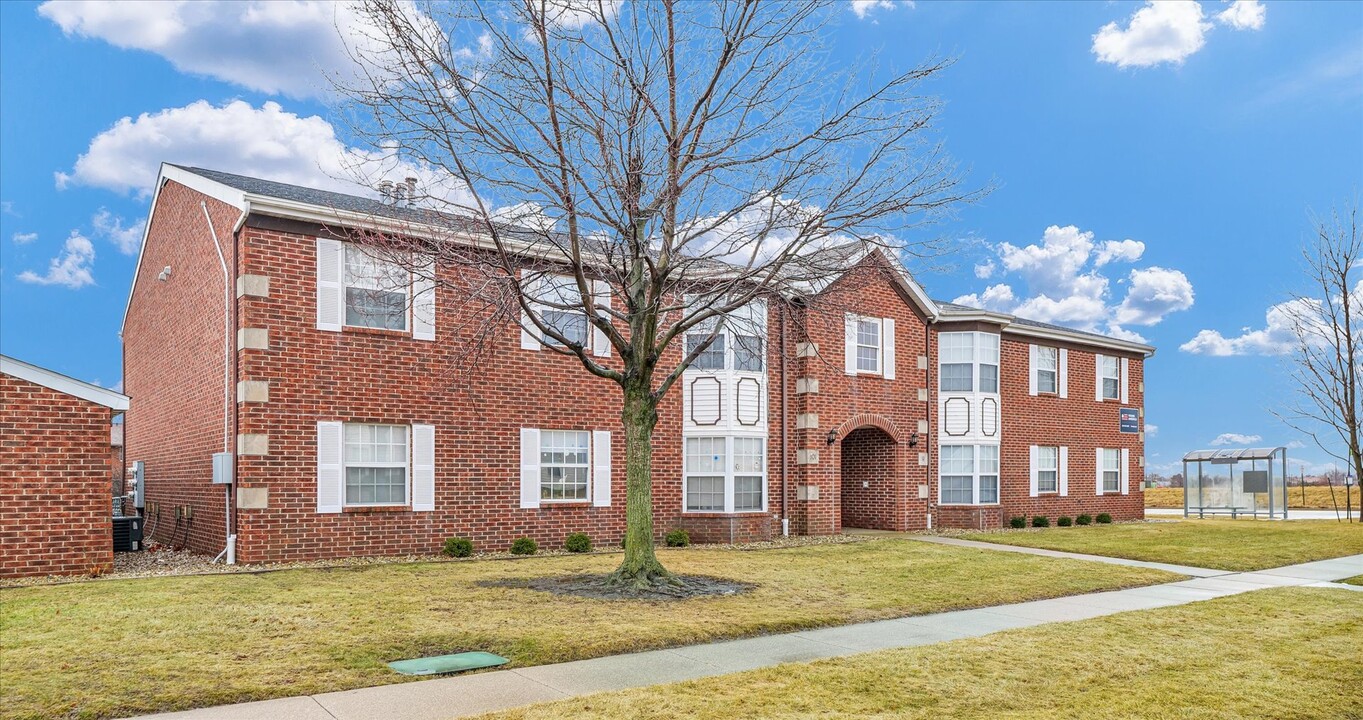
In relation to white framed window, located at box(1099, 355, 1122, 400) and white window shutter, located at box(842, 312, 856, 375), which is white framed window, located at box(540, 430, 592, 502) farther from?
white framed window, located at box(1099, 355, 1122, 400)

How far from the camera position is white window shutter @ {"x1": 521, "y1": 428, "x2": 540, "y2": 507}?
17.9 meters

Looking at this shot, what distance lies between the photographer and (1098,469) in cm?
2945

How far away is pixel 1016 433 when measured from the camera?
26875 mm

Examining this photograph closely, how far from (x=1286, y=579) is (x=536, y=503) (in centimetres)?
1263

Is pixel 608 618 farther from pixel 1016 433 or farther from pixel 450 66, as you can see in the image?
pixel 1016 433

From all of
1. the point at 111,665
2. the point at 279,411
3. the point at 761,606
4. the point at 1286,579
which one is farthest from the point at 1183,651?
the point at 279,411

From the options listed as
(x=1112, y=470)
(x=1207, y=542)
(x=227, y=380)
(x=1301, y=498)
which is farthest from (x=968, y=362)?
(x=1301, y=498)

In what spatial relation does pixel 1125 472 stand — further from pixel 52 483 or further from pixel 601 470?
pixel 52 483

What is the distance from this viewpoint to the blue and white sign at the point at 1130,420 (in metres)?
30.3

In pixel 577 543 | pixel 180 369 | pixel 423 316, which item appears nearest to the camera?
pixel 423 316

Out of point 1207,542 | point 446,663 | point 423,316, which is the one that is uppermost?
point 423,316

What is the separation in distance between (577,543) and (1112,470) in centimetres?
1961

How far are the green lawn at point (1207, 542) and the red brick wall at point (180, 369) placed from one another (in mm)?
15948

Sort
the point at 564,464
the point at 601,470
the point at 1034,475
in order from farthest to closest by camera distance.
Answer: the point at 1034,475 < the point at 601,470 < the point at 564,464
